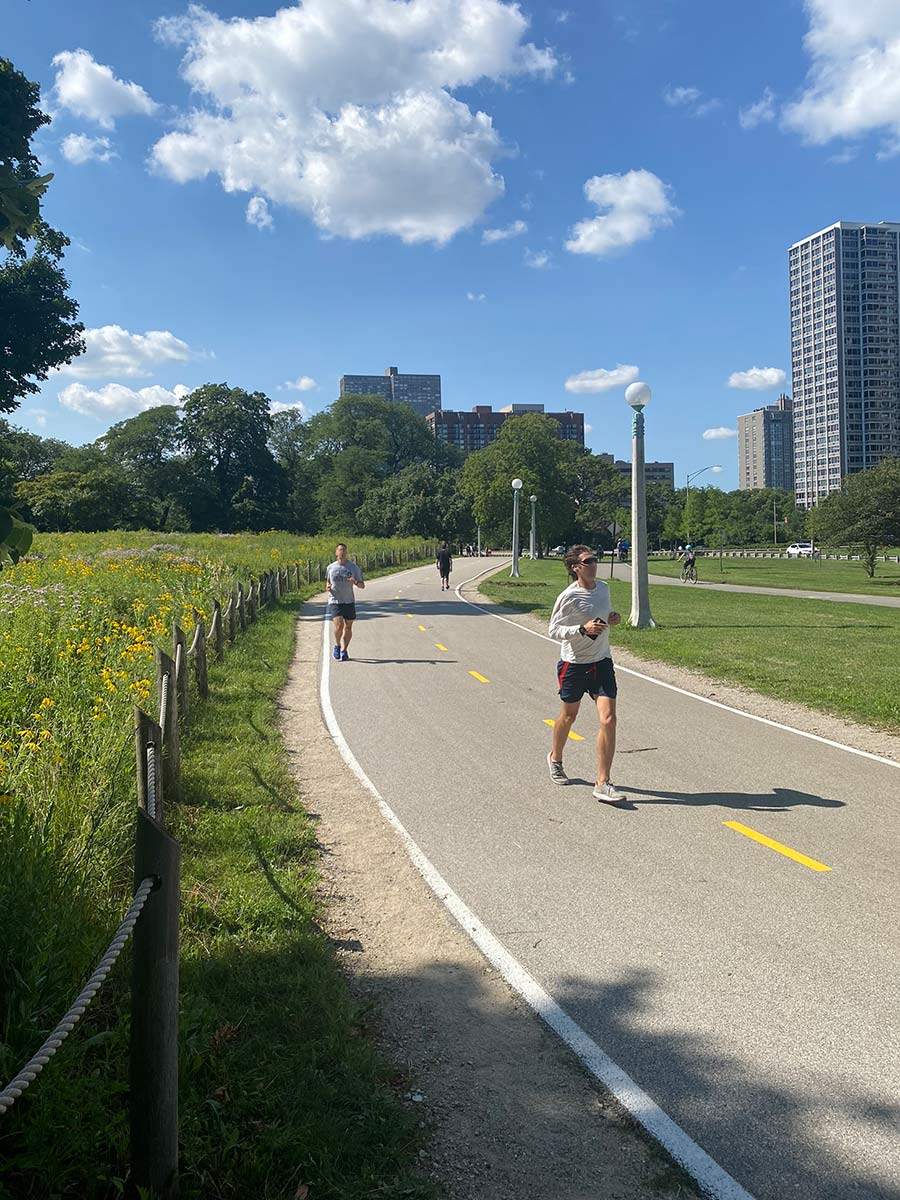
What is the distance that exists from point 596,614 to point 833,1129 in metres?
4.77

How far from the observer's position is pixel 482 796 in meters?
7.69

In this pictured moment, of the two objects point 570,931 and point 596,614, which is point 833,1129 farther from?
point 596,614

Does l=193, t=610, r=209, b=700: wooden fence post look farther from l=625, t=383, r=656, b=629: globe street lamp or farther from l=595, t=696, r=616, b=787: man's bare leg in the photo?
l=625, t=383, r=656, b=629: globe street lamp

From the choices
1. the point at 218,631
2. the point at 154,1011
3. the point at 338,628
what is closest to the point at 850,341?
the point at 338,628

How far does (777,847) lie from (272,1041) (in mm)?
3937

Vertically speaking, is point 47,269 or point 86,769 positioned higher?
point 47,269

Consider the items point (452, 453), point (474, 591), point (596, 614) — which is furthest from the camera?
point (452, 453)

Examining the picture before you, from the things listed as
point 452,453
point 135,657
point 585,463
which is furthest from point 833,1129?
point 452,453

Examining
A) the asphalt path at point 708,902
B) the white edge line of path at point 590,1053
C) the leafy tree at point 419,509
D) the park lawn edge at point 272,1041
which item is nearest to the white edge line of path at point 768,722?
the asphalt path at point 708,902

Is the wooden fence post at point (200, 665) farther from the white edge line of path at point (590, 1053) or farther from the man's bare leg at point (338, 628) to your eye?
the white edge line of path at point (590, 1053)

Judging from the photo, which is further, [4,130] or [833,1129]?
[4,130]

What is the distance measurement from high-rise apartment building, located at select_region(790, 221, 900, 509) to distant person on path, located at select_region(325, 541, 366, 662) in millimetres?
151709

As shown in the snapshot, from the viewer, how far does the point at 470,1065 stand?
376 centimetres

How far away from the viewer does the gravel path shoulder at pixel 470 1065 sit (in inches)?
120
